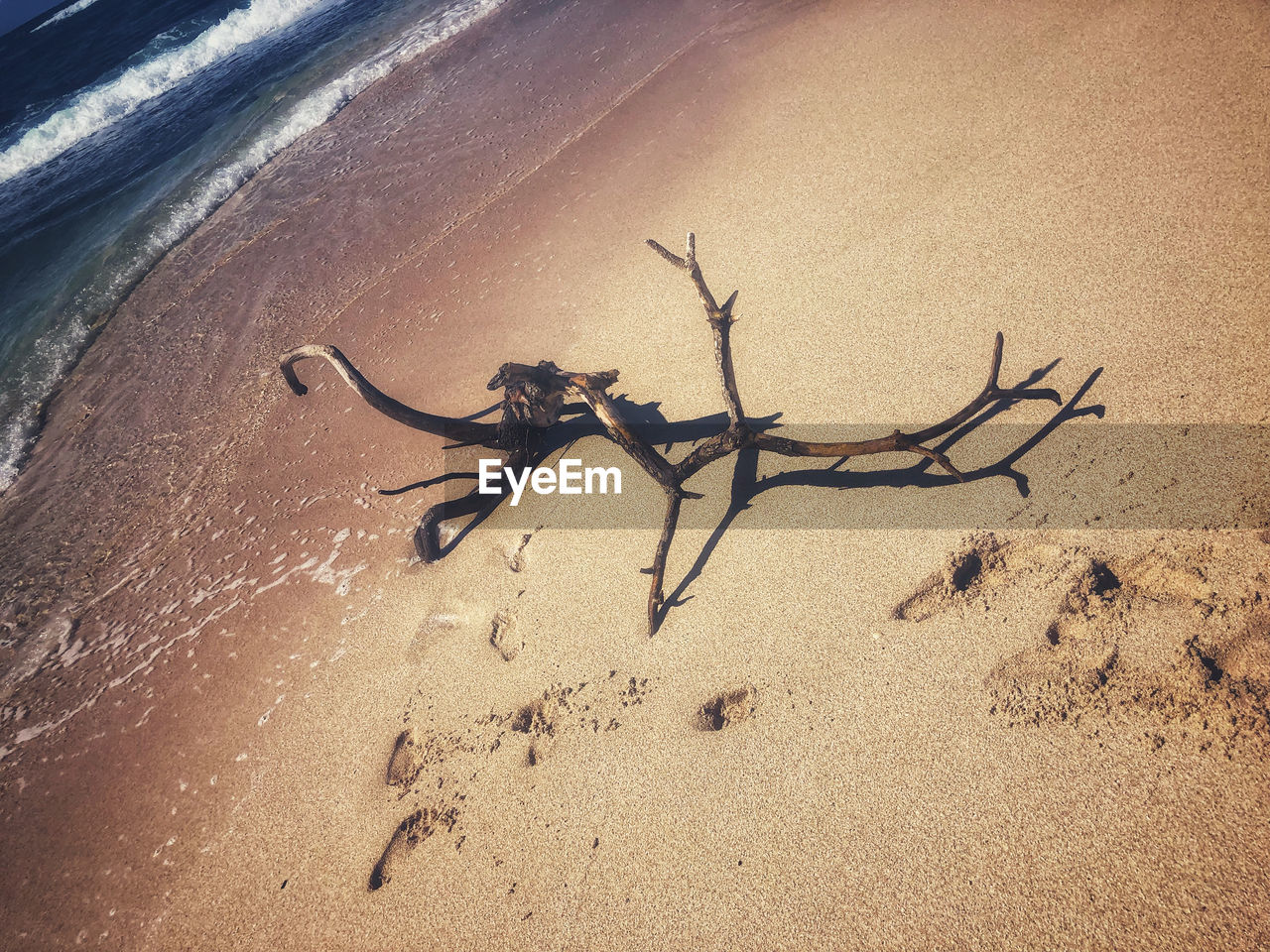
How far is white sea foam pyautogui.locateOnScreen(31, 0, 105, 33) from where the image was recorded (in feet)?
77.1

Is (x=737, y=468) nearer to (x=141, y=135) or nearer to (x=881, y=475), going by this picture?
(x=881, y=475)

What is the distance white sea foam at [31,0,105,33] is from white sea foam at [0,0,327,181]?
15053mm

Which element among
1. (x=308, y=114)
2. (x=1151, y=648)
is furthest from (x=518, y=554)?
(x=308, y=114)

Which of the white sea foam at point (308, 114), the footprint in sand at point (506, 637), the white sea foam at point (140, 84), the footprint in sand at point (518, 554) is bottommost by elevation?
the footprint in sand at point (506, 637)

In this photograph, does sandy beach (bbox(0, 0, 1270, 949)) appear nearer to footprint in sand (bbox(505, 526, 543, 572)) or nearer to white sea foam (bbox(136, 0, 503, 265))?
footprint in sand (bbox(505, 526, 543, 572))

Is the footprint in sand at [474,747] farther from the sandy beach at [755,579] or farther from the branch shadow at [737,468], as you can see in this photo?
the branch shadow at [737,468]

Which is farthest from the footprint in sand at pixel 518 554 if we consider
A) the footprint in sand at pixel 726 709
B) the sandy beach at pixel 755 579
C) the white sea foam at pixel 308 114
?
the white sea foam at pixel 308 114

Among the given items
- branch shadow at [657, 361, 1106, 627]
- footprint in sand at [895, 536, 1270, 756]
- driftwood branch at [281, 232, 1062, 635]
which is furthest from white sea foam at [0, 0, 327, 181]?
footprint in sand at [895, 536, 1270, 756]

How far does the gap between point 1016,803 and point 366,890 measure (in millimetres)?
2559

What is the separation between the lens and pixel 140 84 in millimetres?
13789

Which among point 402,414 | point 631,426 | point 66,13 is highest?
point 66,13

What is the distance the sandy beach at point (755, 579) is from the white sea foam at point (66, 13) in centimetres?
3008

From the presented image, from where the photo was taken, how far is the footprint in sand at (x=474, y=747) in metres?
2.58

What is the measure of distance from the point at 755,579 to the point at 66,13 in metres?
37.4
